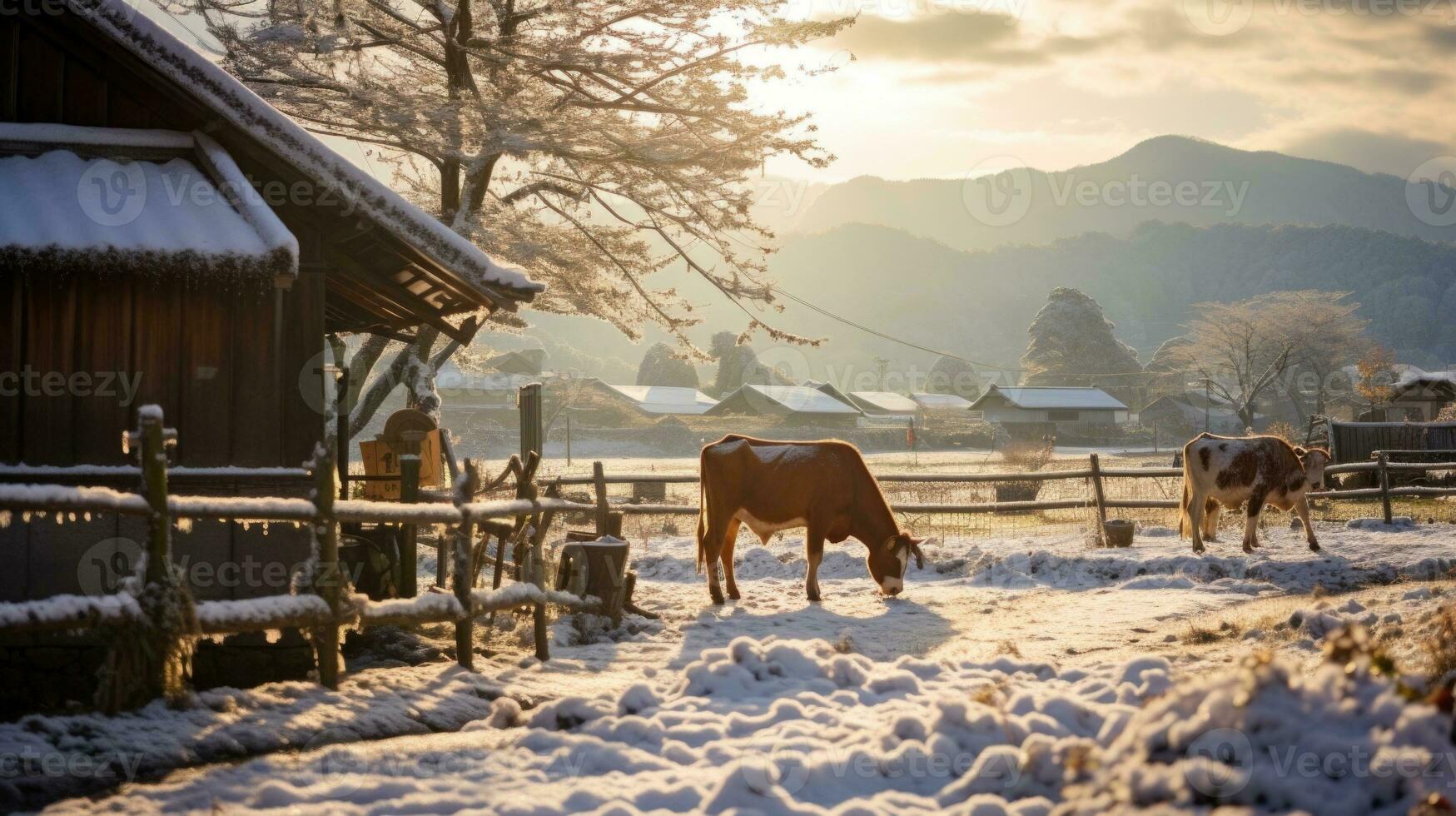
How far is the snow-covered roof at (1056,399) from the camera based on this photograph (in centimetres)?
7306

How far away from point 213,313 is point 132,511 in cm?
248

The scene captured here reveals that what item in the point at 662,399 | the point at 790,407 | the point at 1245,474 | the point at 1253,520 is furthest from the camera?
the point at 662,399

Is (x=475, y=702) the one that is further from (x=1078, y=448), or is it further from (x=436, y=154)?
(x=1078, y=448)

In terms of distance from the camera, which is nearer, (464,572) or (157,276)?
(157,276)

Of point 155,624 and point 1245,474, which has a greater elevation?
point 1245,474

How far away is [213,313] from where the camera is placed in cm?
738

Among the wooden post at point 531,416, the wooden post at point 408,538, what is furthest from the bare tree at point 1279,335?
the wooden post at point 408,538

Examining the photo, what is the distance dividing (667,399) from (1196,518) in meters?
70.6

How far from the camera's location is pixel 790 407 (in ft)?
242

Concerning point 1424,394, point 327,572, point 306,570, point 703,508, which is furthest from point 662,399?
point 327,572

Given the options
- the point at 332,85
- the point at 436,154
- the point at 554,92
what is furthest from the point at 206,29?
the point at 554,92

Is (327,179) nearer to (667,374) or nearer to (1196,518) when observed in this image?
(1196,518)

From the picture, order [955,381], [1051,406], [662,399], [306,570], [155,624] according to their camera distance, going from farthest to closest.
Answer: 1. [955,381]
2. [662,399]
3. [1051,406]
4. [306,570]
5. [155,624]

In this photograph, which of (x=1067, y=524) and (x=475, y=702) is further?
(x=1067, y=524)
